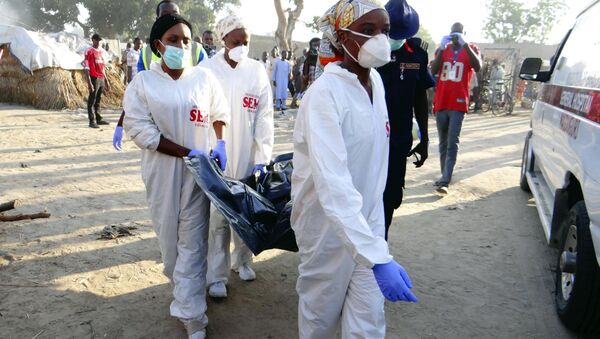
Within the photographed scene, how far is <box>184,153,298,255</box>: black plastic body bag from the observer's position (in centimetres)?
264

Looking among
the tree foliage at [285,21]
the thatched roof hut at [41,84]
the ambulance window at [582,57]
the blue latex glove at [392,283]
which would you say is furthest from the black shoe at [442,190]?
the tree foliage at [285,21]

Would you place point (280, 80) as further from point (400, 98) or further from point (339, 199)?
point (339, 199)

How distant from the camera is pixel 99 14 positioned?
40.5 meters

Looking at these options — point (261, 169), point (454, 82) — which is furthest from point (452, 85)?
point (261, 169)

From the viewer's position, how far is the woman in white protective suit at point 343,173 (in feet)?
5.98

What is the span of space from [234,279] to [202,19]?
146 feet

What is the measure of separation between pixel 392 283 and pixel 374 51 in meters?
0.97

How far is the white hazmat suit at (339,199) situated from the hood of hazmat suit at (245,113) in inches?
58.4

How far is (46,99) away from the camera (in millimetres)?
13391

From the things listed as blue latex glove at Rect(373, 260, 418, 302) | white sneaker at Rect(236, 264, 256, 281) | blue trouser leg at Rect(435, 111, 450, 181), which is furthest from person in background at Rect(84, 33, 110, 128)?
blue latex glove at Rect(373, 260, 418, 302)

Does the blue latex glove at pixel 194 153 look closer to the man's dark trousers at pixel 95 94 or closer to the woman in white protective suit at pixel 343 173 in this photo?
the woman in white protective suit at pixel 343 173

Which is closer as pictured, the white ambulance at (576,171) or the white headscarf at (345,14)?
the white headscarf at (345,14)

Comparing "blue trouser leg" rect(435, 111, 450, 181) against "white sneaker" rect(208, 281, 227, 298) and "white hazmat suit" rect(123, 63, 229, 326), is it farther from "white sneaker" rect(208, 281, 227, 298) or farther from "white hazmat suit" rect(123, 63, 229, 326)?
"white hazmat suit" rect(123, 63, 229, 326)

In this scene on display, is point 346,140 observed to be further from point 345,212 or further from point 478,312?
point 478,312
